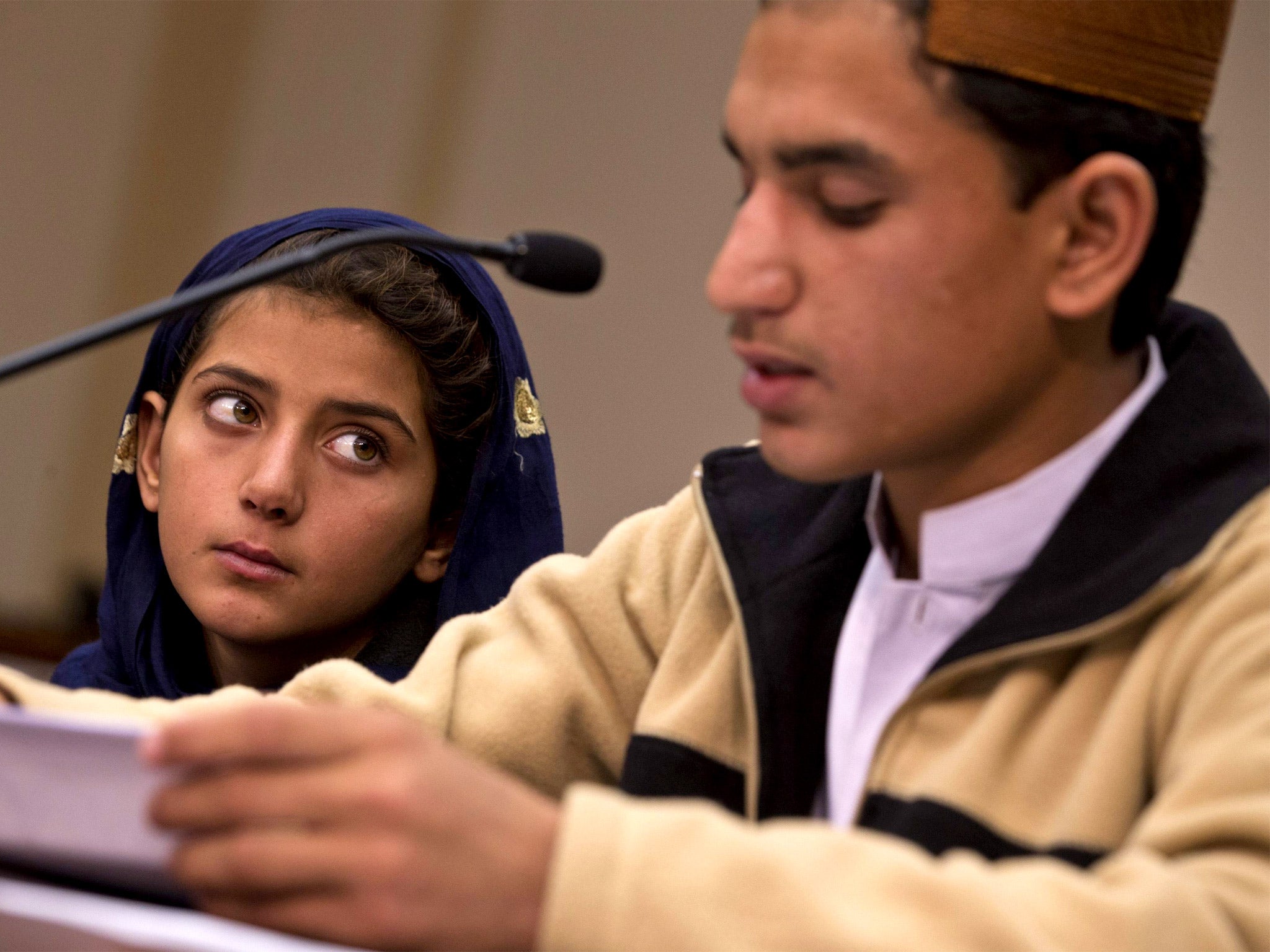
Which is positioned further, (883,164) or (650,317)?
(650,317)

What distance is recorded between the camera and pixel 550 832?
784 millimetres

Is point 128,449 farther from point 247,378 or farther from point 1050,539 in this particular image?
point 1050,539

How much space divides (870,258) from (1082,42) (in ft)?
0.75

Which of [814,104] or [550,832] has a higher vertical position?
[814,104]

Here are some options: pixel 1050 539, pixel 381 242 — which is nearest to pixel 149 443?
pixel 381 242

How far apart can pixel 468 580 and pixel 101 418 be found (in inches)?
111

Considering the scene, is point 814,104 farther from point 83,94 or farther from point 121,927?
point 83,94

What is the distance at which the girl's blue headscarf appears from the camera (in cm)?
198

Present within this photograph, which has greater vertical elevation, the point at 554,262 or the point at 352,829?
the point at 554,262

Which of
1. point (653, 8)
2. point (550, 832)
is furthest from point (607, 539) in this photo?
point (653, 8)

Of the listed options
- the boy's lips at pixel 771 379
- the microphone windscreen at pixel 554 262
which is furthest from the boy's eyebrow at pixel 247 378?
the boy's lips at pixel 771 379

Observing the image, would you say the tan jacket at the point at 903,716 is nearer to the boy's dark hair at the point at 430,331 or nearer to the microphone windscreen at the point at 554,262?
the microphone windscreen at the point at 554,262

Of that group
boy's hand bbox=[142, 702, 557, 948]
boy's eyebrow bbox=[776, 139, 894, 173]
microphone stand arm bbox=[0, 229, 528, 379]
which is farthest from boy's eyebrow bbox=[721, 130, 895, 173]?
boy's hand bbox=[142, 702, 557, 948]

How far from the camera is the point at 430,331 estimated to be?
6.34 ft
